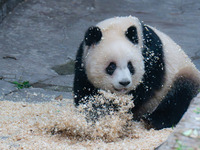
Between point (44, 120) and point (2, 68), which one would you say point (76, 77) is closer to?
point (44, 120)

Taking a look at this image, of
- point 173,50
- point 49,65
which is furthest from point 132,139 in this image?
point 49,65

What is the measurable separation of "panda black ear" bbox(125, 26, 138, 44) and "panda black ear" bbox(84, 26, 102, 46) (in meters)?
0.26

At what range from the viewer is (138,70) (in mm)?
3719

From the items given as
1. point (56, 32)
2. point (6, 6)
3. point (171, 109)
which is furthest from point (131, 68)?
point (6, 6)

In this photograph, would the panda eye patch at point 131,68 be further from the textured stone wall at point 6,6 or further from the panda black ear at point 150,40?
the textured stone wall at point 6,6

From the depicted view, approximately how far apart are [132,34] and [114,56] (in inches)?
11.3

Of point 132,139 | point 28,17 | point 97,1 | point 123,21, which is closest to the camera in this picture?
point 132,139

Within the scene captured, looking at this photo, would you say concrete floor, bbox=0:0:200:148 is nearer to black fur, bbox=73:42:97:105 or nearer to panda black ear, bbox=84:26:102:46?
black fur, bbox=73:42:97:105

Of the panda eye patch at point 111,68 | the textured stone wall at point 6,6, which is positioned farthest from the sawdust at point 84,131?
the textured stone wall at point 6,6

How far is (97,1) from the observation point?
9.87m

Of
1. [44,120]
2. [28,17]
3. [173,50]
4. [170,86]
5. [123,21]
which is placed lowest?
[28,17]

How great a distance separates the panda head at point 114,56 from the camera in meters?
3.56

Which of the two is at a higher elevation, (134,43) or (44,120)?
(134,43)

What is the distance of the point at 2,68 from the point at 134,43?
2862mm
